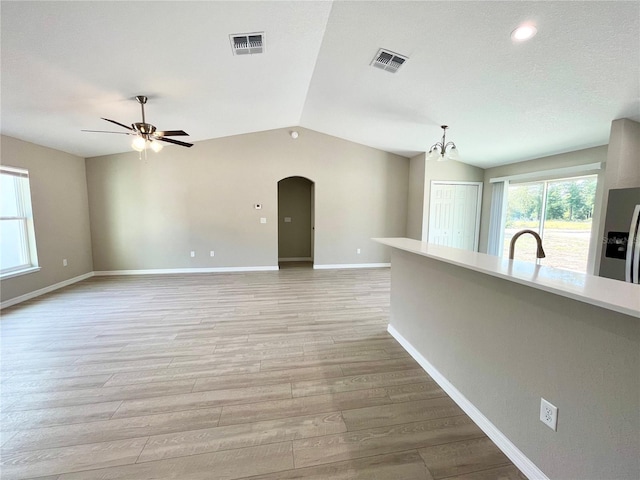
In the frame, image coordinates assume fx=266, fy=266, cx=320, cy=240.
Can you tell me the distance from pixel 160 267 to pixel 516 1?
264 inches

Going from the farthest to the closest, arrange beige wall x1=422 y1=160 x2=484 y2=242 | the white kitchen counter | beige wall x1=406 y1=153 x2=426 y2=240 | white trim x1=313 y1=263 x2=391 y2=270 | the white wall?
white trim x1=313 y1=263 x2=391 y2=270 → beige wall x1=406 y1=153 x2=426 y2=240 → beige wall x1=422 y1=160 x2=484 y2=242 → the white wall → the white kitchen counter

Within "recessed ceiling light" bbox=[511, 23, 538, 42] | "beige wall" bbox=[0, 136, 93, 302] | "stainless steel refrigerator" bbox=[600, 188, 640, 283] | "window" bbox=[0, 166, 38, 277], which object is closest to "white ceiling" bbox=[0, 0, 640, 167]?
"recessed ceiling light" bbox=[511, 23, 538, 42]

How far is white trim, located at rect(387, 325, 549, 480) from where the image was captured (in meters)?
1.38

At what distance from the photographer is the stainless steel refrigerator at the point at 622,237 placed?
9.27 ft

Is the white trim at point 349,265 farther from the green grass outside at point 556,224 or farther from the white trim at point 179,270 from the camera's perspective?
the green grass outside at point 556,224

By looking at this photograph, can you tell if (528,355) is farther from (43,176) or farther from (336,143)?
(43,176)

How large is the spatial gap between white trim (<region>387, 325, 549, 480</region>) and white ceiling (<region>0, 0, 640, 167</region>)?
2.92 metres

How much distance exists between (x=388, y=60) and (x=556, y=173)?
12.7 feet

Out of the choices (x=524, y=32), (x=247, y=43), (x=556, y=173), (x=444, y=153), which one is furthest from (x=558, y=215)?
(x=247, y=43)

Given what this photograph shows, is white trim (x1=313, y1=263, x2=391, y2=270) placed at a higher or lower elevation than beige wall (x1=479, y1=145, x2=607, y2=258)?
lower

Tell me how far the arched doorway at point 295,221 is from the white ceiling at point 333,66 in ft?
9.81

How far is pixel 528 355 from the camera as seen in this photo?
1418 mm

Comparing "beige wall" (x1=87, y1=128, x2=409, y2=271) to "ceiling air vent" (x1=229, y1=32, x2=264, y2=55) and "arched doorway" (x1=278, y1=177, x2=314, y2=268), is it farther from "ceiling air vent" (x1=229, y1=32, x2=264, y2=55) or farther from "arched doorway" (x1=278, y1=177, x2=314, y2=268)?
"ceiling air vent" (x1=229, y1=32, x2=264, y2=55)

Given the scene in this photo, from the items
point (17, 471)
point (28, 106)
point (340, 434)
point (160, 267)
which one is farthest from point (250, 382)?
point (160, 267)
